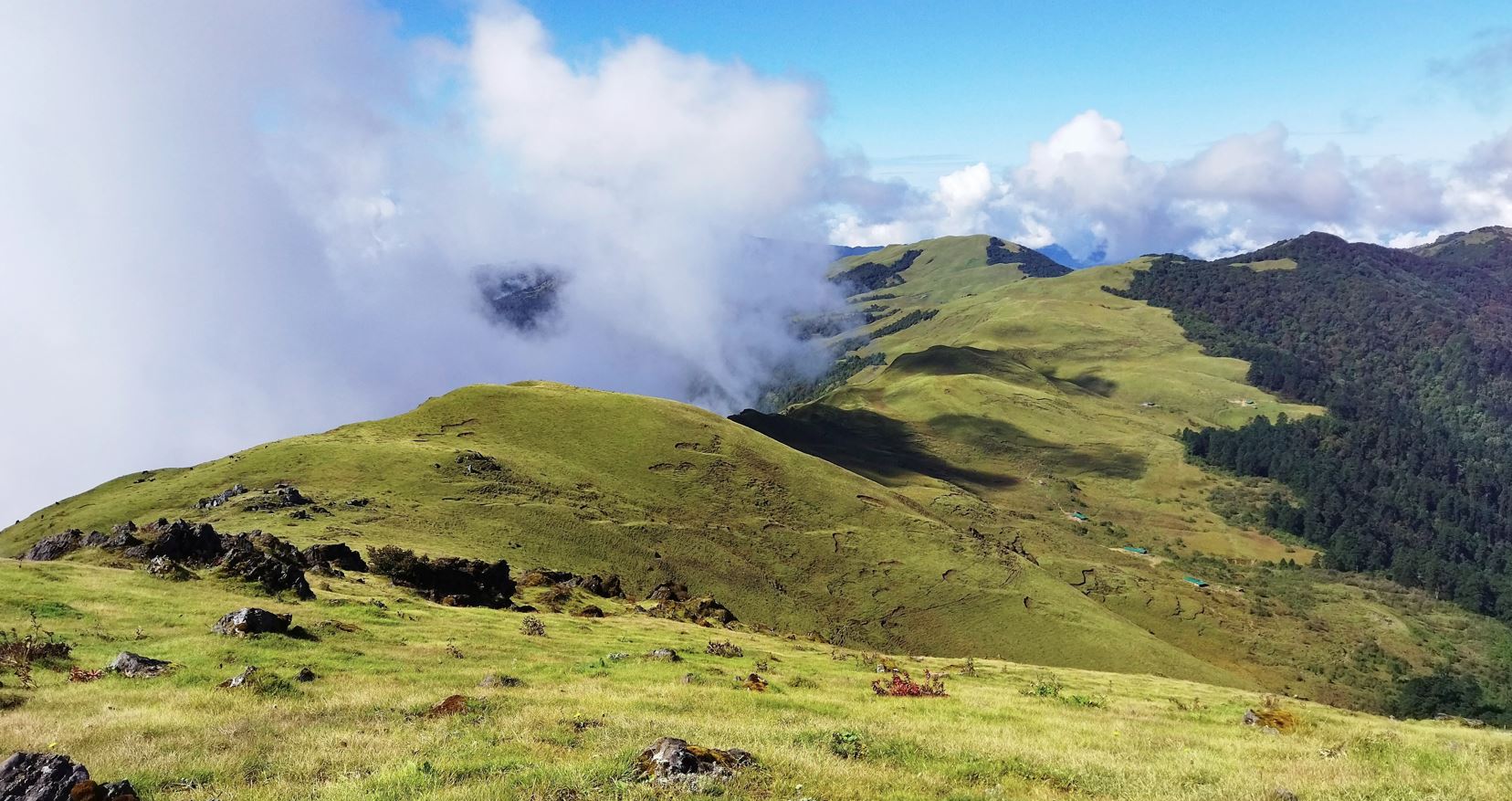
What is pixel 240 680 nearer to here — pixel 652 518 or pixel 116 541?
pixel 116 541

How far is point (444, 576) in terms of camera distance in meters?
54.2

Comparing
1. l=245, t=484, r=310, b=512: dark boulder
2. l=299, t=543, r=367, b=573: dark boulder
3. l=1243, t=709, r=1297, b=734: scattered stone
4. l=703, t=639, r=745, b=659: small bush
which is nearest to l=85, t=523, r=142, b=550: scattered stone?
l=299, t=543, r=367, b=573: dark boulder

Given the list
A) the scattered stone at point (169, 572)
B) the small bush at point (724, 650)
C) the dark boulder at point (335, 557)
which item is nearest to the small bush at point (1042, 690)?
the small bush at point (724, 650)

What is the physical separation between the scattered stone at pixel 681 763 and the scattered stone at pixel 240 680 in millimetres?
13666

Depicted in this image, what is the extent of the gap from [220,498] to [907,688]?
7308cm

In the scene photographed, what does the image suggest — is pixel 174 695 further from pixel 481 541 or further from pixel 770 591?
pixel 770 591

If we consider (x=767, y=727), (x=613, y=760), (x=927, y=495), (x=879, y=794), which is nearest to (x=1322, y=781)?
(x=879, y=794)

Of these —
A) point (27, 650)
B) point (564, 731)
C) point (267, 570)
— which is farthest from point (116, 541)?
point (564, 731)

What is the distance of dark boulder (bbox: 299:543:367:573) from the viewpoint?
172 feet

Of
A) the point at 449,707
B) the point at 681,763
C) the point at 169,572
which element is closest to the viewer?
the point at 681,763

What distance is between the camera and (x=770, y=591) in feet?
314

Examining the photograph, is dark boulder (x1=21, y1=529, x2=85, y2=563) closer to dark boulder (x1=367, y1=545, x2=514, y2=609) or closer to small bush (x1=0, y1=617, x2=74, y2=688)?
dark boulder (x1=367, y1=545, x2=514, y2=609)

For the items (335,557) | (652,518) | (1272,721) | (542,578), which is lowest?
(1272,721)

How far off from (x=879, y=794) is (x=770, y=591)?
84.5 m
